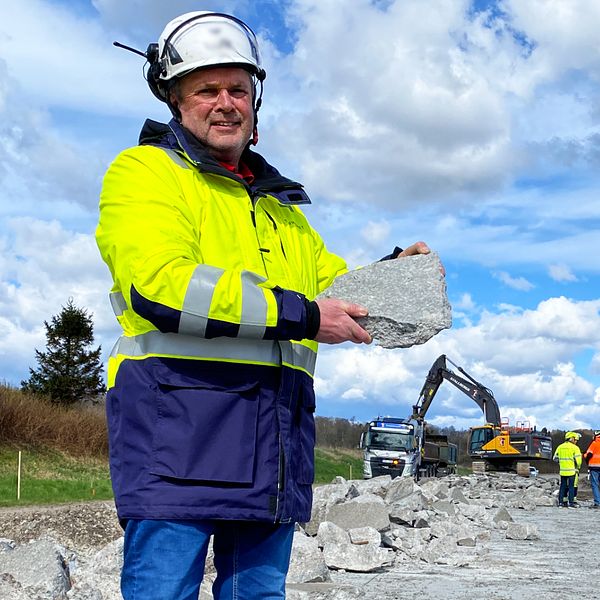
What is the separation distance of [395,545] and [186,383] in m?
6.88

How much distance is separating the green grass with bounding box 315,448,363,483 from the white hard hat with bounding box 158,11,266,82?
23.4 meters

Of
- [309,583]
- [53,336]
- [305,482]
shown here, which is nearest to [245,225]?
[305,482]

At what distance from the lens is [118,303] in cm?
224

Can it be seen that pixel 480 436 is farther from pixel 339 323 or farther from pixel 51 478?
pixel 339 323

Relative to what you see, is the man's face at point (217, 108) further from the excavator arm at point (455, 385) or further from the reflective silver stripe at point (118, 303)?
the excavator arm at point (455, 385)

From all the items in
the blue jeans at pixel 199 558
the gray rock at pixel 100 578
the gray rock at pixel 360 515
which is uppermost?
the blue jeans at pixel 199 558

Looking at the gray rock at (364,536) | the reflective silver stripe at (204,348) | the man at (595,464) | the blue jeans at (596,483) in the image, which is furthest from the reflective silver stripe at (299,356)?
the blue jeans at (596,483)

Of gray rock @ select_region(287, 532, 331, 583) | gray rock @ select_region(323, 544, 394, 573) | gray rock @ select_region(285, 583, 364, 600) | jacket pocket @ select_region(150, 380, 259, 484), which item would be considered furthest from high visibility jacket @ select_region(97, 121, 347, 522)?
gray rock @ select_region(323, 544, 394, 573)

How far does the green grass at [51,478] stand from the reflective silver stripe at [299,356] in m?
12.3

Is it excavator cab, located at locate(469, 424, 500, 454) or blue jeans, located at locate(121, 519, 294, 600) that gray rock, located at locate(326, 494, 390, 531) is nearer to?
blue jeans, located at locate(121, 519, 294, 600)

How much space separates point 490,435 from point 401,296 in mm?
28740

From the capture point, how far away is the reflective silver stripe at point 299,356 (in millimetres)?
2188

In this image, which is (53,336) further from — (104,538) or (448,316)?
(448,316)

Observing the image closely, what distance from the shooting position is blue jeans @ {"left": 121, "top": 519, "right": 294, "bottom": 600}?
6.64 ft
